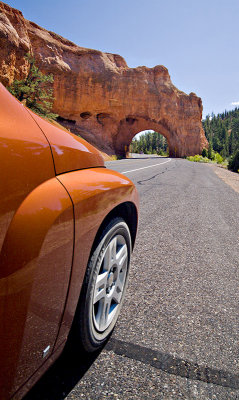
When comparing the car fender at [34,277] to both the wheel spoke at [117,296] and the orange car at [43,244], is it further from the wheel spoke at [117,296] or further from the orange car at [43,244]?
the wheel spoke at [117,296]

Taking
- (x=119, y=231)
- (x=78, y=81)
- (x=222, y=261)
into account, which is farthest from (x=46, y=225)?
(x=78, y=81)

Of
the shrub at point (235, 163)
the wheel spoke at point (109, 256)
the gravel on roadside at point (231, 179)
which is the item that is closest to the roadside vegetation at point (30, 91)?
the gravel on roadside at point (231, 179)

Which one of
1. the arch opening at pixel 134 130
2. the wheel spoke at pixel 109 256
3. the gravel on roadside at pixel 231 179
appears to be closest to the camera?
the wheel spoke at pixel 109 256

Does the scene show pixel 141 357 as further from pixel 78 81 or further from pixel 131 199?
pixel 78 81

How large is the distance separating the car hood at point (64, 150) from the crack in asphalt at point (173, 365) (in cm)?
122

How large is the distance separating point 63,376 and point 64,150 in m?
1.27

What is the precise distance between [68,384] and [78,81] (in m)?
38.5

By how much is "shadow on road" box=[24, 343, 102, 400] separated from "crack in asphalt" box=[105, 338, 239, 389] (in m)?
0.18

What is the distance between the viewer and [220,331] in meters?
1.72

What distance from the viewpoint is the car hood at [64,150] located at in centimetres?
113

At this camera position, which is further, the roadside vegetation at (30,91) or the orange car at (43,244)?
the roadside vegetation at (30,91)

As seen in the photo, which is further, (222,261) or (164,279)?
(222,261)

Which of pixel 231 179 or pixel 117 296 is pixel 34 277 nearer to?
pixel 117 296

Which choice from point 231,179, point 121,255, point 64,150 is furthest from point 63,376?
point 231,179
